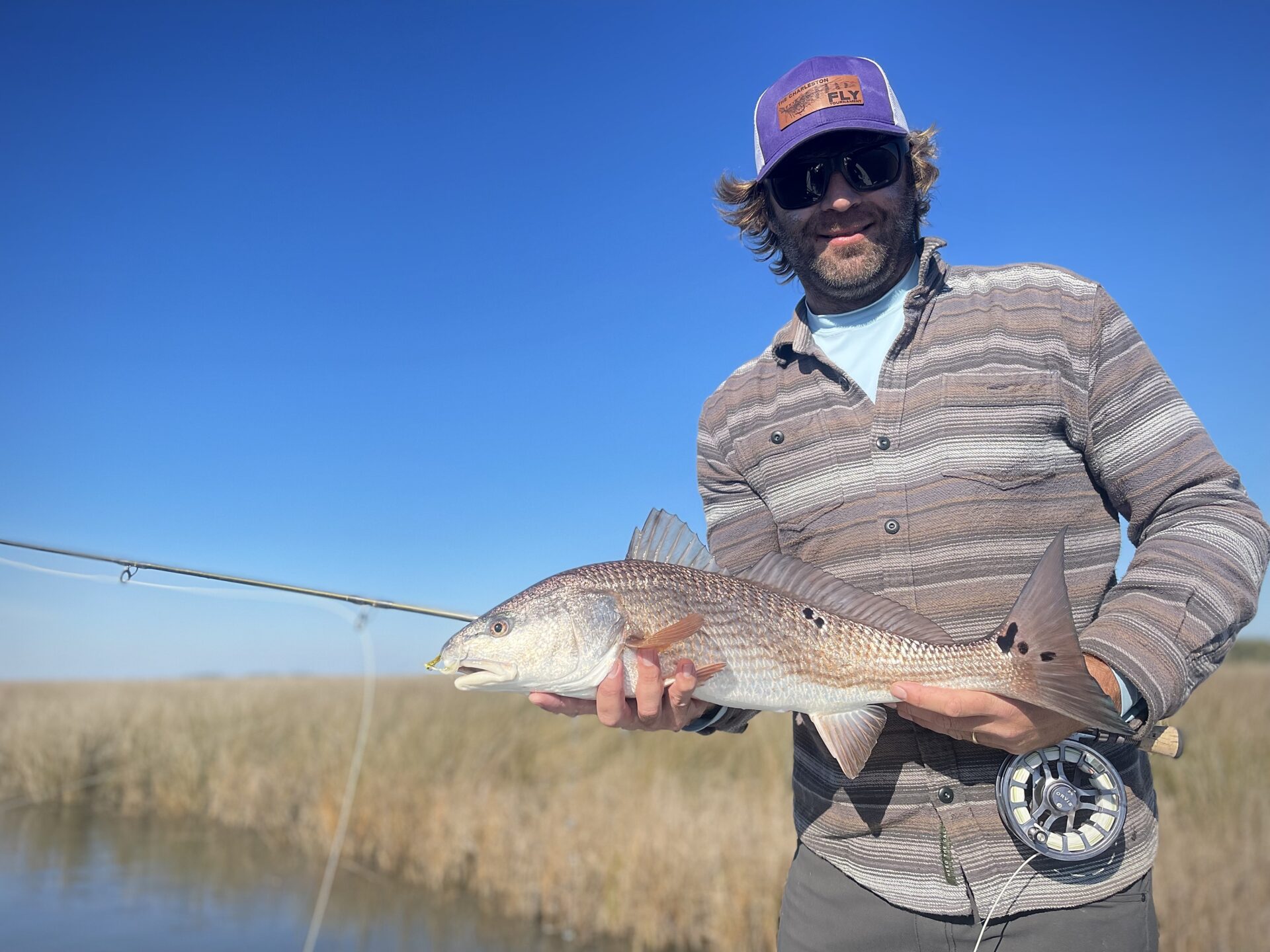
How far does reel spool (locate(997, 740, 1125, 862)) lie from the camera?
2670mm

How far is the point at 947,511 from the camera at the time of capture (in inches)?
115

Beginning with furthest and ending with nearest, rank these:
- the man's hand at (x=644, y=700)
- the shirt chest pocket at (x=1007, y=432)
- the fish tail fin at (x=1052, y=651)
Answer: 1. the man's hand at (x=644, y=700)
2. the shirt chest pocket at (x=1007, y=432)
3. the fish tail fin at (x=1052, y=651)

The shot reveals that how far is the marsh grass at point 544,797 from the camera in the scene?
8.31 metres

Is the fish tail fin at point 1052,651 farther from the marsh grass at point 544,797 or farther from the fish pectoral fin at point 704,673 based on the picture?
the marsh grass at point 544,797

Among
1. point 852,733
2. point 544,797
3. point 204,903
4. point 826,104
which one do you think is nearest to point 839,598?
point 852,733

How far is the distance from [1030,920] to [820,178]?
2.61 meters

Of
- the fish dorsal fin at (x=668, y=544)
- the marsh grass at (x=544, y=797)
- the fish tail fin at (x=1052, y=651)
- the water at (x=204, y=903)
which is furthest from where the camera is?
the water at (x=204, y=903)

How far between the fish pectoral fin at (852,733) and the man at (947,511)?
9 centimetres

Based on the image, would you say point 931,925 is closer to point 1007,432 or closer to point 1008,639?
point 1008,639

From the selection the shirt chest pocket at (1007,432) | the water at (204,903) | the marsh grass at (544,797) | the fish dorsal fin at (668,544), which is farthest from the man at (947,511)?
the water at (204,903)

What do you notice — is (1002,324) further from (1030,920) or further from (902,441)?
(1030,920)

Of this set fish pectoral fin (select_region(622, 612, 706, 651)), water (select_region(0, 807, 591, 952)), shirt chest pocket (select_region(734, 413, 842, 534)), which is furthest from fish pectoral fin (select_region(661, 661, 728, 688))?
water (select_region(0, 807, 591, 952))

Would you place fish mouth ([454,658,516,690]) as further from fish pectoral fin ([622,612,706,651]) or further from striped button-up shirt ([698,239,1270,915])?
striped button-up shirt ([698,239,1270,915])

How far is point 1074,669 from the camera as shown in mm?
2498
